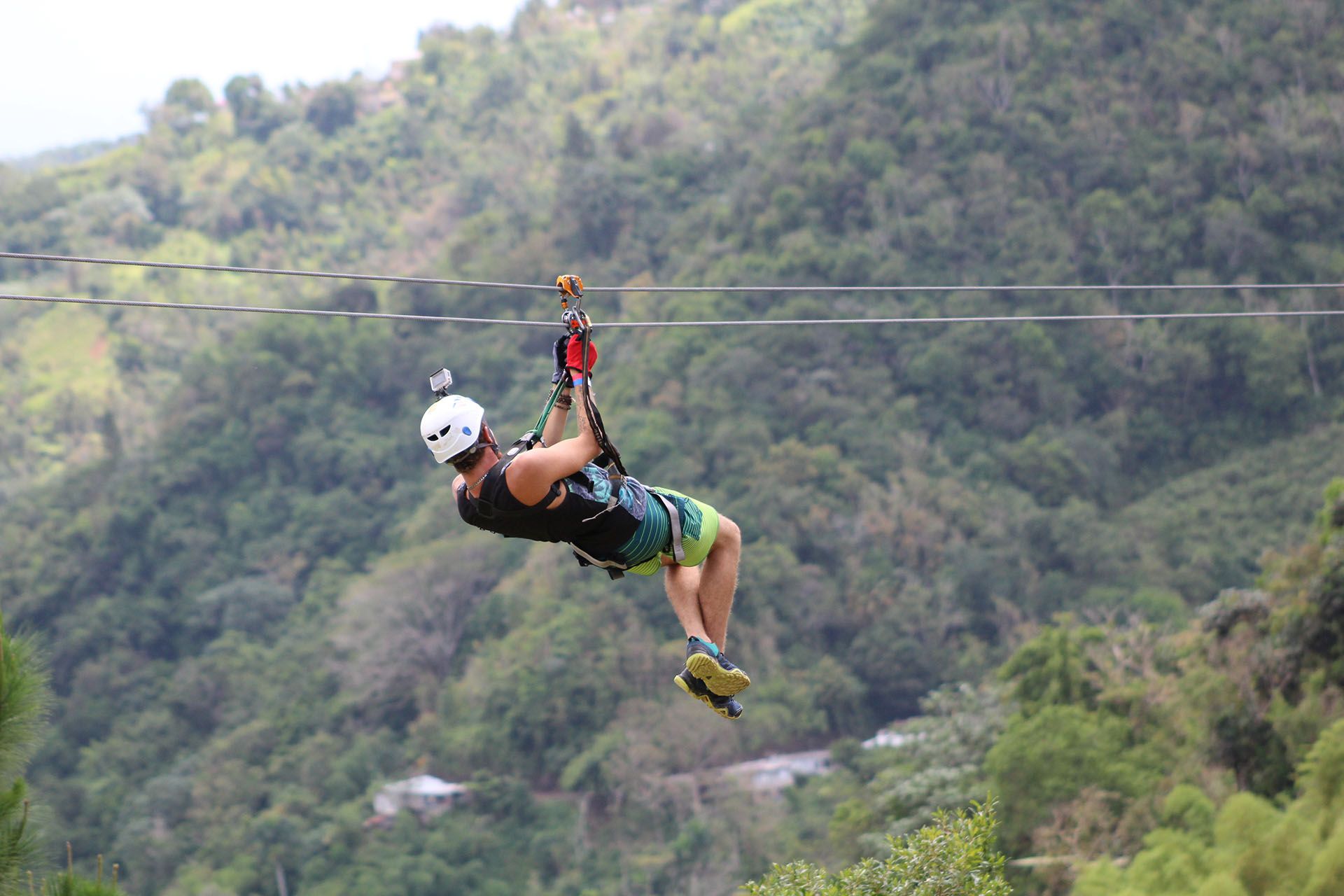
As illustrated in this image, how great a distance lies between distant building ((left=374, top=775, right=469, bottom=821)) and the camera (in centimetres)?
2880

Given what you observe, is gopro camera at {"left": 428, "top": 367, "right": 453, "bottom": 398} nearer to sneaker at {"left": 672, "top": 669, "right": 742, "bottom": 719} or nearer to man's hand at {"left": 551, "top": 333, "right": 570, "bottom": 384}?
man's hand at {"left": 551, "top": 333, "right": 570, "bottom": 384}

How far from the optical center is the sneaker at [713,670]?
4586mm

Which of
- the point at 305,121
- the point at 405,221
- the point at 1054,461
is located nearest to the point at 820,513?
the point at 1054,461

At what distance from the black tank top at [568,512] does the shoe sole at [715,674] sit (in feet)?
1.44

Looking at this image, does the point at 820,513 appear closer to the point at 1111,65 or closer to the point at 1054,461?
the point at 1054,461

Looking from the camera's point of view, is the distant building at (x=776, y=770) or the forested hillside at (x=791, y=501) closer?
the forested hillside at (x=791, y=501)

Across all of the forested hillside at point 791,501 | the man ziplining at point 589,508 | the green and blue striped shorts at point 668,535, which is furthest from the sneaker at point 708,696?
the forested hillside at point 791,501

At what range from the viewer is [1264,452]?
34.6 metres

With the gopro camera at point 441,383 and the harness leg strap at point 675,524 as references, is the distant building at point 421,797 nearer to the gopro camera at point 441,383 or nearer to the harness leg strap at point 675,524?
the harness leg strap at point 675,524

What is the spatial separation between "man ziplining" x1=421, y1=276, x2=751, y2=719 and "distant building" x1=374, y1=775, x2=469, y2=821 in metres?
24.9

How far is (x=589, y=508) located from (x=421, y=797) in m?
26.0

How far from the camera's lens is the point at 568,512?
14.6 ft

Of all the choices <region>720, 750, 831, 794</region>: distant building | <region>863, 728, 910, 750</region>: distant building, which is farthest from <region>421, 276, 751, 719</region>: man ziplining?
<region>720, 750, 831, 794</region>: distant building

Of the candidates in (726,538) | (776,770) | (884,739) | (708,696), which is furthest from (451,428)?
(884,739)
